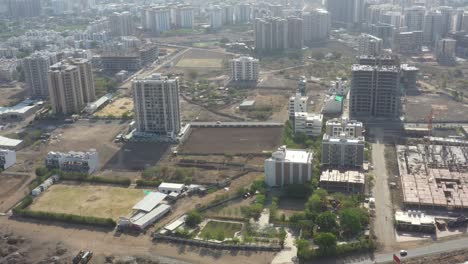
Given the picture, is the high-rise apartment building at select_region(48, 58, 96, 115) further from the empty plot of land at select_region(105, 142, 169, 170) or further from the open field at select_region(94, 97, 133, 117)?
the empty plot of land at select_region(105, 142, 169, 170)

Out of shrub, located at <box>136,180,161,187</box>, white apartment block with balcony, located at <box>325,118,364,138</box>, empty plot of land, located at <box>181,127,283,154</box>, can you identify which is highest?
white apartment block with balcony, located at <box>325,118,364,138</box>

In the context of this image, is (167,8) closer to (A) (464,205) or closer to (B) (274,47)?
(B) (274,47)

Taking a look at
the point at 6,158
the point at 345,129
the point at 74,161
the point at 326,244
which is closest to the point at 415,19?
the point at 345,129

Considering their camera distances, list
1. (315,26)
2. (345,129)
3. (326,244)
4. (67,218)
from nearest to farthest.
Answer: (326,244) < (67,218) < (345,129) < (315,26)

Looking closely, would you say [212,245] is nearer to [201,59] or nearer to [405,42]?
[201,59]

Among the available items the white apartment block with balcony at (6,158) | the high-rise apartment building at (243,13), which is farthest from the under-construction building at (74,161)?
the high-rise apartment building at (243,13)

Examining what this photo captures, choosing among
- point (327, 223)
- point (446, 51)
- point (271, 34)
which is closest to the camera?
point (327, 223)

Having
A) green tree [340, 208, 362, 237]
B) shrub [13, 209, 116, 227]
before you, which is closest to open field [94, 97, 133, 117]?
shrub [13, 209, 116, 227]
